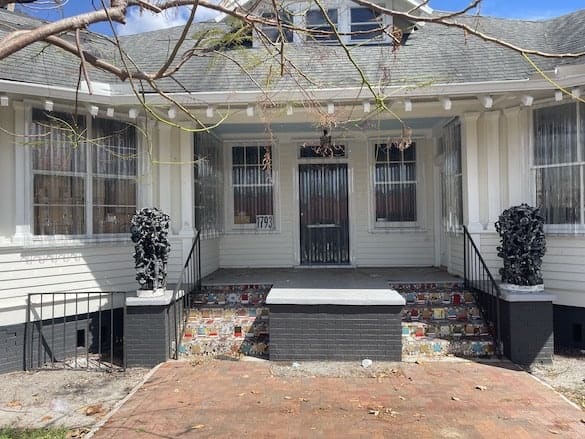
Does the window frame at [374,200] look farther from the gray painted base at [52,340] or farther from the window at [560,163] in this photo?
the gray painted base at [52,340]

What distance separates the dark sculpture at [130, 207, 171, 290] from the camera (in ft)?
A: 19.7

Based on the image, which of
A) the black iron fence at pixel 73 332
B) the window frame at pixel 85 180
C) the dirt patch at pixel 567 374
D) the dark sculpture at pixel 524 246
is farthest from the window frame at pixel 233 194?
the dirt patch at pixel 567 374

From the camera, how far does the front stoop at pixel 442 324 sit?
19.7 feet

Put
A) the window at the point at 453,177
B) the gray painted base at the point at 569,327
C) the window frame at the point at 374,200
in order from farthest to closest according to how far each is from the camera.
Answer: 1. the window frame at the point at 374,200
2. the window at the point at 453,177
3. the gray painted base at the point at 569,327

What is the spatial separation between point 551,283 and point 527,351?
1328 mm

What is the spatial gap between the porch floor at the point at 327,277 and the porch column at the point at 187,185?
953 mm

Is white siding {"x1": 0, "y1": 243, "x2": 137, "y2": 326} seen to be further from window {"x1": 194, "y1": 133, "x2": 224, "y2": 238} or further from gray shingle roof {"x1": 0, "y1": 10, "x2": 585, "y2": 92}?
gray shingle roof {"x1": 0, "y1": 10, "x2": 585, "y2": 92}

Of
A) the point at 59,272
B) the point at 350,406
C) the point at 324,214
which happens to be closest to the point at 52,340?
the point at 59,272

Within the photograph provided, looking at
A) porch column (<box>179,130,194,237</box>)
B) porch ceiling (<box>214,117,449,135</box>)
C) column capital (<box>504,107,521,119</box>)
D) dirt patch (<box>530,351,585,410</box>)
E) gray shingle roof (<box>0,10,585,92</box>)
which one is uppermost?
gray shingle roof (<box>0,10,585,92</box>)

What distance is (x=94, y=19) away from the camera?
3.81 metres

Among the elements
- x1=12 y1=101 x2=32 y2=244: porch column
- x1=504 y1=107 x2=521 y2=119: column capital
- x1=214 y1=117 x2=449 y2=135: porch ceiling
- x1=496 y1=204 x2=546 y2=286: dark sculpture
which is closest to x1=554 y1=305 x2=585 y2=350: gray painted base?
x1=496 y1=204 x2=546 y2=286: dark sculpture

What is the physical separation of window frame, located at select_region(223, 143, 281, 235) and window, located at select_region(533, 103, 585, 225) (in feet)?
15.2

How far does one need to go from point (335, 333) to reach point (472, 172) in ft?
11.0

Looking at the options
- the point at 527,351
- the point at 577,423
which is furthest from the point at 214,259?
the point at 577,423
